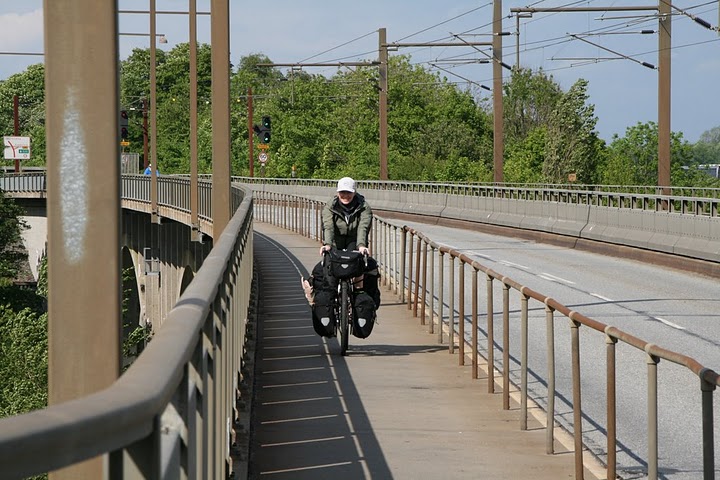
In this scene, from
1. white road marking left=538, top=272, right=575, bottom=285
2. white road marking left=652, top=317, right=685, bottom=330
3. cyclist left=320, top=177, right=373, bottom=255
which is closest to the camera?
cyclist left=320, top=177, right=373, bottom=255

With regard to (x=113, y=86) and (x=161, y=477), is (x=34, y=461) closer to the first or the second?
(x=161, y=477)

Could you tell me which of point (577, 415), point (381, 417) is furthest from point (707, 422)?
point (381, 417)

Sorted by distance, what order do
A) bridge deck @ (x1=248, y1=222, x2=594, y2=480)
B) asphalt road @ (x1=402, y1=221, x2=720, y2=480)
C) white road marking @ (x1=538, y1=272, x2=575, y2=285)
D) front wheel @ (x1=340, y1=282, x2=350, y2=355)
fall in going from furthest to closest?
1. white road marking @ (x1=538, y1=272, x2=575, y2=285)
2. front wheel @ (x1=340, y1=282, x2=350, y2=355)
3. asphalt road @ (x1=402, y1=221, x2=720, y2=480)
4. bridge deck @ (x1=248, y1=222, x2=594, y2=480)

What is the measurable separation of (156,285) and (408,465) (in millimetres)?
70258

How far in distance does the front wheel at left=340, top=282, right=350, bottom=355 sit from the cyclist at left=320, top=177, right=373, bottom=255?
0.42 m

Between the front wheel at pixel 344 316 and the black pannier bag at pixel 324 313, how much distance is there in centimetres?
12

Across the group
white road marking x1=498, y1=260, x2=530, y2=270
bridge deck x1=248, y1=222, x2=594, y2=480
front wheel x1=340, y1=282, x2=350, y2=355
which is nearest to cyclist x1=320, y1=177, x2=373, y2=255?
front wheel x1=340, y1=282, x2=350, y2=355

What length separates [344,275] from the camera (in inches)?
510

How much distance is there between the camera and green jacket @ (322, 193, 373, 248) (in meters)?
13.2

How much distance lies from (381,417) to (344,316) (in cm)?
321

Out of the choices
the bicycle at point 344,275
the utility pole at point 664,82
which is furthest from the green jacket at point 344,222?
the utility pole at point 664,82

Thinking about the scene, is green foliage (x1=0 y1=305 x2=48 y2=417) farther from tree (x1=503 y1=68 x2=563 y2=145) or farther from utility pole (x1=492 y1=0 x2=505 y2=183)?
tree (x1=503 y1=68 x2=563 y2=145)

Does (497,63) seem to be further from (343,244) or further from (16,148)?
(16,148)

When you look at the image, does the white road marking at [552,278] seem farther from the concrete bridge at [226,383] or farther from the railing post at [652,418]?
the railing post at [652,418]
